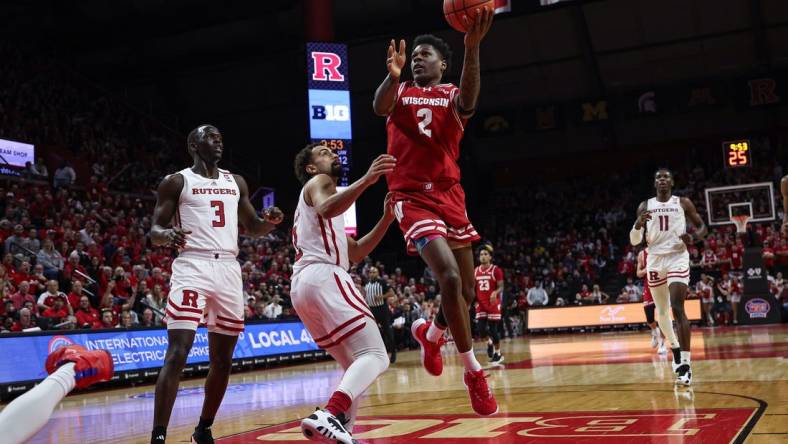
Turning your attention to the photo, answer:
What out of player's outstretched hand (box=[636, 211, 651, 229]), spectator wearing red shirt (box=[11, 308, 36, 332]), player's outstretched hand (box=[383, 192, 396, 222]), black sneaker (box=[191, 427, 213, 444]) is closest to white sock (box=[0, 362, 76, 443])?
black sneaker (box=[191, 427, 213, 444])

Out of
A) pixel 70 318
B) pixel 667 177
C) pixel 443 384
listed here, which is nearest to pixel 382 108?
pixel 667 177

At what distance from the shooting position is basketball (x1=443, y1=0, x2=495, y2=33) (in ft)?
16.3

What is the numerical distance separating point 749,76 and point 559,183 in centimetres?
815

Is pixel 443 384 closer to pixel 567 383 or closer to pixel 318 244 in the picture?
pixel 567 383

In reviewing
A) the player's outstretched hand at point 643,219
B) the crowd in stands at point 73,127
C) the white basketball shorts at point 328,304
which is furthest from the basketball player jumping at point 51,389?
the crowd in stands at point 73,127

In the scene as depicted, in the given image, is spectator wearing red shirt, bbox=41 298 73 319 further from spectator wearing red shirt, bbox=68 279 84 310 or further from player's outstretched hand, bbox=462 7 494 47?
player's outstretched hand, bbox=462 7 494 47

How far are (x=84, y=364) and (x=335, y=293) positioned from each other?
1.70 metres

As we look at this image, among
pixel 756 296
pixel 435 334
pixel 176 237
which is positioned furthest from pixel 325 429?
pixel 756 296

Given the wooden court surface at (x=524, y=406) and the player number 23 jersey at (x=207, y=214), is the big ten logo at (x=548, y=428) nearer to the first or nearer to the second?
the wooden court surface at (x=524, y=406)

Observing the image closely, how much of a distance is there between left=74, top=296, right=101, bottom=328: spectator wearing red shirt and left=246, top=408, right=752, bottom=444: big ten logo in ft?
23.5

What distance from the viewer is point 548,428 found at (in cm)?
569

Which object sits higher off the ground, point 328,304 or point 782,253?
point 782,253

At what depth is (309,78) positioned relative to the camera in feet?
70.8

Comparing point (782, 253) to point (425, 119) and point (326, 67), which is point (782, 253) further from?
point (425, 119)
